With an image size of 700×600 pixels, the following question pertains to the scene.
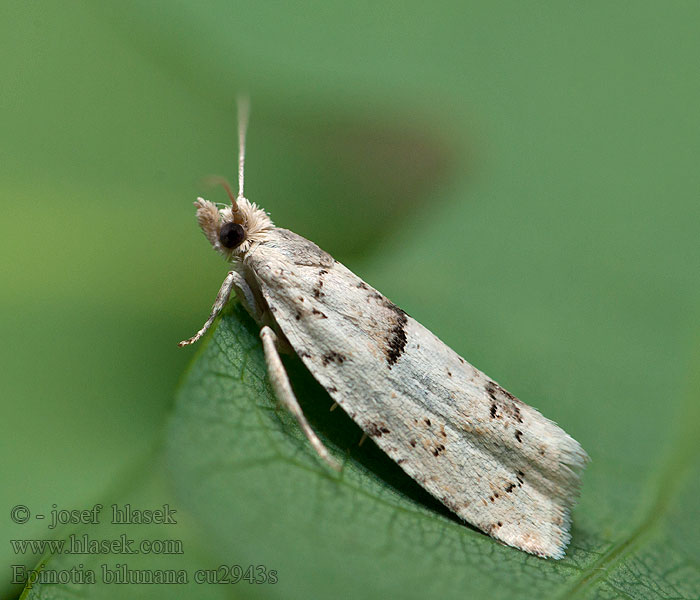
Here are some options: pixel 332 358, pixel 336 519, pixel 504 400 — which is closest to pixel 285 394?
pixel 332 358

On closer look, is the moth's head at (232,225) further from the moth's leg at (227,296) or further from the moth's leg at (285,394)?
the moth's leg at (285,394)

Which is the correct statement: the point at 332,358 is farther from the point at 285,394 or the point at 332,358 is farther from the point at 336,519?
the point at 336,519

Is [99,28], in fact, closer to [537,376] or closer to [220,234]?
[220,234]

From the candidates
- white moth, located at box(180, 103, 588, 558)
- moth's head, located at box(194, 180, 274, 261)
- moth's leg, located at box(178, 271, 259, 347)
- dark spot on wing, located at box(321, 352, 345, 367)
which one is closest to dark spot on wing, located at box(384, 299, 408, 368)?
white moth, located at box(180, 103, 588, 558)

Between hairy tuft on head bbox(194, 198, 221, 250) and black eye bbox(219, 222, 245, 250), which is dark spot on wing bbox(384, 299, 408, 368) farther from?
hairy tuft on head bbox(194, 198, 221, 250)

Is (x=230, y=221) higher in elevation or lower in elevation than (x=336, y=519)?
higher

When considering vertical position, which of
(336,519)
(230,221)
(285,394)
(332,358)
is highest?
(230,221)

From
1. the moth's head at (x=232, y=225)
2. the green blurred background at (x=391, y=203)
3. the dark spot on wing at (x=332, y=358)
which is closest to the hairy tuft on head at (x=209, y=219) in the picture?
the moth's head at (x=232, y=225)

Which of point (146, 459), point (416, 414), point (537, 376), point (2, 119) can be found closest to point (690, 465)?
point (537, 376)
